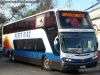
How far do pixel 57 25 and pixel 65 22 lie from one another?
1.67 ft

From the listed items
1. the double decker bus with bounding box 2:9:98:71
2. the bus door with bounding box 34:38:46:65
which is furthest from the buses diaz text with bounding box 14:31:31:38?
the bus door with bounding box 34:38:46:65

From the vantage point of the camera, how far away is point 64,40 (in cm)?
1346

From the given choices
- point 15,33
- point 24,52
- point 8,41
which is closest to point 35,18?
point 24,52

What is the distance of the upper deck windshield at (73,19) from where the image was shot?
14.0 meters

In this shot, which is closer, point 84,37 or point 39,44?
point 84,37

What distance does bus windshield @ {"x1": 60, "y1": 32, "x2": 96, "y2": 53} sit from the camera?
13.4m

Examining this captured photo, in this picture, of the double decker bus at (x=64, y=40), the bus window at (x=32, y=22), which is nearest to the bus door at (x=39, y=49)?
A: the double decker bus at (x=64, y=40)

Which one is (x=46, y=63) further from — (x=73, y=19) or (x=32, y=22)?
(x=32, y=22)

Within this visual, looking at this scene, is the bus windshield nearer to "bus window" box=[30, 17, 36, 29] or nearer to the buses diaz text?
"bus window" box=[30, 17, 36, 29]

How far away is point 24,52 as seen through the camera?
19391 millimetres

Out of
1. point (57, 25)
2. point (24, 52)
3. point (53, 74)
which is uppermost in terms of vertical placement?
point (57, 25)

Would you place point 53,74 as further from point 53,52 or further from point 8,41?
point 8,41

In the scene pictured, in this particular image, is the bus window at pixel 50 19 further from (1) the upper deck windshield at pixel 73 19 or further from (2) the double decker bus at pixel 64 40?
(1) the upper deck windshield at pixel 73 19

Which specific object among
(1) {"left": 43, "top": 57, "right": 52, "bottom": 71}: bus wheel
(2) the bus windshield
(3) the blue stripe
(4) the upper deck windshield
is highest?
(4) the upper deck windshield
